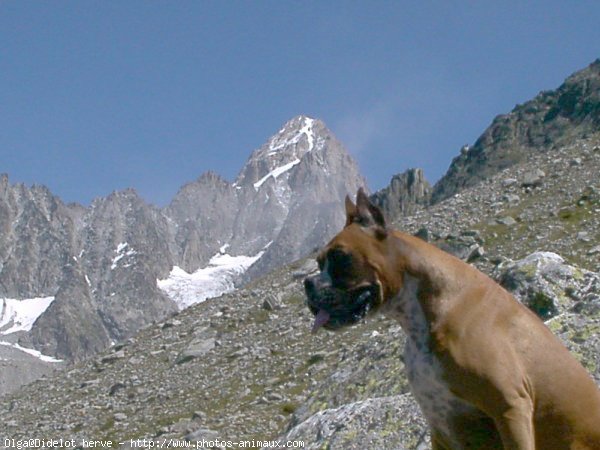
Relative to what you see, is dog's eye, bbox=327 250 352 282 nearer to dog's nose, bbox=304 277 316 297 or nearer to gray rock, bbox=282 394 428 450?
dog's nose, bbox=304 277 316 297

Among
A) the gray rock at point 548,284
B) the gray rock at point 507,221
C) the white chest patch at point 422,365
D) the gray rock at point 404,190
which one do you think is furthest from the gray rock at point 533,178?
the gray rock at point 404,190

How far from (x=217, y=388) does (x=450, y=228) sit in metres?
22.4

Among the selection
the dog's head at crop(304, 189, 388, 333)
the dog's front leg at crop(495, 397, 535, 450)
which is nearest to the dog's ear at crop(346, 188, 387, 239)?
the dog's head at crop(304, 189, 388, 333)

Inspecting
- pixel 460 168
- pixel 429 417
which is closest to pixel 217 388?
pixel 429 417

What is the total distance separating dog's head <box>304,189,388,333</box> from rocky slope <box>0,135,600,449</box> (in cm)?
473

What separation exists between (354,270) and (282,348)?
136 ft

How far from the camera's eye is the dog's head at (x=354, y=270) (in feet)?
19.6

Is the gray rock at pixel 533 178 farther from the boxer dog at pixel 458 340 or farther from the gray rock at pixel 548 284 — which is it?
the boxer dog at pixel 458 340

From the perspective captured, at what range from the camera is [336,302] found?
239 inches

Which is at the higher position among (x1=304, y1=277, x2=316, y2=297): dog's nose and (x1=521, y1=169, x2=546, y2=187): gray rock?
(x1=521, y1=169, x2=546, y2=187): gray rock

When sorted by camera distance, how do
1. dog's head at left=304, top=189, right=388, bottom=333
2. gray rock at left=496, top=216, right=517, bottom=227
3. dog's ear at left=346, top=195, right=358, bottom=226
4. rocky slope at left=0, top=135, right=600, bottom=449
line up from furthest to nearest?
gray rock at left=496, top=216, right=517, bottom=227, rocky slope at left=0, top=135, right=600, bottom=449, dog's ear at left=346, top=195, right=358, bottom=226, dog's head at left=304, top=189, right=388, bottom=333

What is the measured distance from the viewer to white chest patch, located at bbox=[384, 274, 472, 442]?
5.86m

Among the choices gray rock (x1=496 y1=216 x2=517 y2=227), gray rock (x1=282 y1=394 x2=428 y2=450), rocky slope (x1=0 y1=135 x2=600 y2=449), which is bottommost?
gray rock (x1=282 y1=394 x2=428 y2=450)

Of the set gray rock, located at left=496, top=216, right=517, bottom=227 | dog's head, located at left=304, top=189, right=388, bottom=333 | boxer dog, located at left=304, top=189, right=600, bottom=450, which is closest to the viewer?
boxer dog, located at left=304, top=189, right=600, bottom=450
